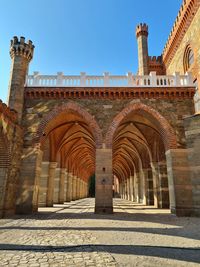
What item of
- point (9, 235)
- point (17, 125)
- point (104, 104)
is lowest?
point (9, 235)

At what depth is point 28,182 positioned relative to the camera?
12.3 metres

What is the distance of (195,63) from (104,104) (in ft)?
22.1

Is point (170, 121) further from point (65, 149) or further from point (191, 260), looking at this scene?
point (65, 149)

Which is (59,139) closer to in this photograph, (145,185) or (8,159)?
(8,159)

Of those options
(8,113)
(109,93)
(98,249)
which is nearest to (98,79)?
(109,93)

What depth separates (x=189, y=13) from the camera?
1446cm

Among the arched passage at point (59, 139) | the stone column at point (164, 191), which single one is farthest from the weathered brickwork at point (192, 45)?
the stone column at point (164, 191)

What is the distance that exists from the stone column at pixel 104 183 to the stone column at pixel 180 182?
362 cm

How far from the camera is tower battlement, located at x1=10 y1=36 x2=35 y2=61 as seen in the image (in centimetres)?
1373

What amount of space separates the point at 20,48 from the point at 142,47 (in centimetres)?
1401

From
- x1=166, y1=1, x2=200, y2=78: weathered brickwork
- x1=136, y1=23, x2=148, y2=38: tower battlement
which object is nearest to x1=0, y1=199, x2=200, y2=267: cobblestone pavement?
x1=166, y1=1, x2=200, y2=78: weathered brickwork

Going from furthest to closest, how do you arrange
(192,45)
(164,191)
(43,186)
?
(43,186), (164,191), (192,45)

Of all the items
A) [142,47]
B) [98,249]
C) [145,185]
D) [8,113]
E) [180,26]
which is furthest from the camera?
[142,47]

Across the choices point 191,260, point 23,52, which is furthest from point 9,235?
point 23,52
